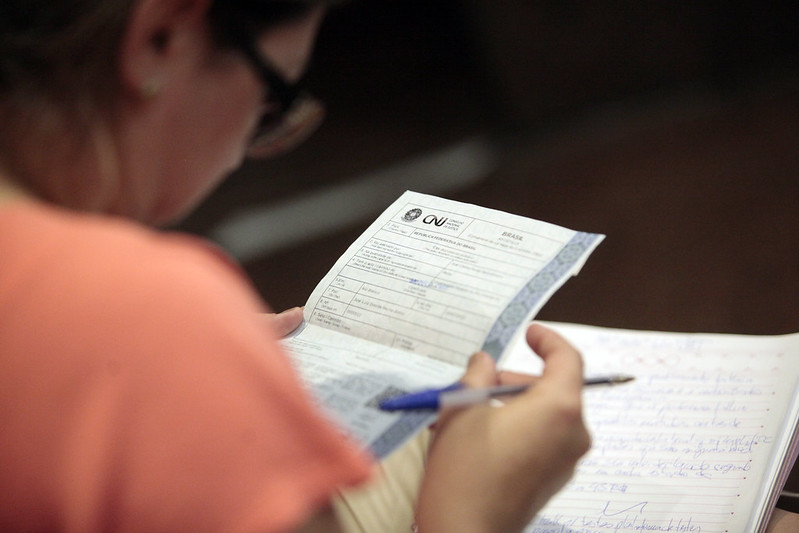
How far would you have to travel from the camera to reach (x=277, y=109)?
0.54 meters

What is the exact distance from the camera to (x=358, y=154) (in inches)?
79.7

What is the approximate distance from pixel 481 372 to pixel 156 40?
264mm

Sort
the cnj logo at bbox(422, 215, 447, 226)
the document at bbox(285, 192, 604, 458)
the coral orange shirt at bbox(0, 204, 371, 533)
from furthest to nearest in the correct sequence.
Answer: the cnj logo at bbox(422, 215, 447, 226)
the document at bbox(285, 192, 604, 458)
the coral orange shirt at bbox(0, 204, 371, 533)

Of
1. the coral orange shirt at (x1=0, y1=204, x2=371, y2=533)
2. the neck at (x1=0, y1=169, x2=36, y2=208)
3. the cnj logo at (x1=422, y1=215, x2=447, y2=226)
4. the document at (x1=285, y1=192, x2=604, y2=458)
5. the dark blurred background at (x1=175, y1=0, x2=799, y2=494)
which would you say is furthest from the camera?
the dark blurred background at (x1=175, y1=0, x2=799, y2=494)

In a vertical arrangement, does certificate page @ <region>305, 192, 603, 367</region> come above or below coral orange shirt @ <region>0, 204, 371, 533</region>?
below

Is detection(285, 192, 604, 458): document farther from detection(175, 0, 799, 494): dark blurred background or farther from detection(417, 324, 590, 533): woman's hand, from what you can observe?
detection(175, 0, 799, 494): dark blurred background

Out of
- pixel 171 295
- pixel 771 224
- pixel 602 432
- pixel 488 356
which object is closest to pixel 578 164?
pixel 771 224

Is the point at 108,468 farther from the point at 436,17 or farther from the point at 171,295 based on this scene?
the point at 436,17

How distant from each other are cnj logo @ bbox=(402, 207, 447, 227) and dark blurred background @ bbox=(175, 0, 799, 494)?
2.37 ft

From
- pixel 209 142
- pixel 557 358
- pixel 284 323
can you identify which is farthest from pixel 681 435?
pixel 209 142

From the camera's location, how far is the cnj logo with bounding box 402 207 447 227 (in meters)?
0.66

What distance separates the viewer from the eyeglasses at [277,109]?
485 mm

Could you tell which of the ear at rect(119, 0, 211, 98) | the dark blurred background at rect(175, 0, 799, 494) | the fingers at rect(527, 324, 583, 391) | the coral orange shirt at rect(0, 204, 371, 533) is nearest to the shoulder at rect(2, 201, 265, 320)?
the coral orange shirt at rect(0, 204, 371, 533)

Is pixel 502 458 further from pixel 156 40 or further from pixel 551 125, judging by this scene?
pixel 551 125
